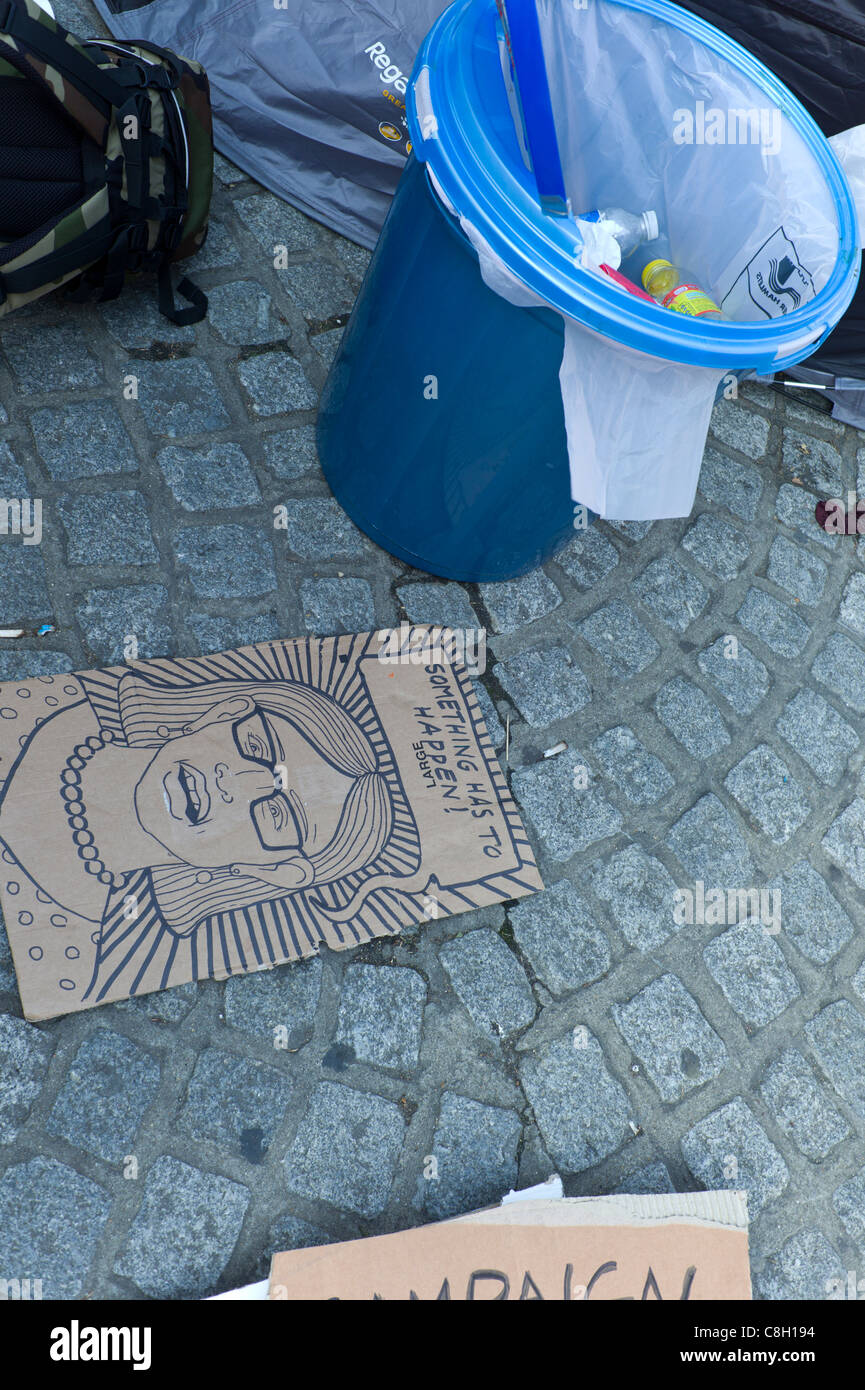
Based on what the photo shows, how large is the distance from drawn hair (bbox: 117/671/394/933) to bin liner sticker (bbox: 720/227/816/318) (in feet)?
3.67

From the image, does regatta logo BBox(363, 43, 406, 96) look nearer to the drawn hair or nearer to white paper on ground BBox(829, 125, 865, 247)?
white paper on ground BBox(829, 125, 865, 247)

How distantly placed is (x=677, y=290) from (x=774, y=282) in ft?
0.61

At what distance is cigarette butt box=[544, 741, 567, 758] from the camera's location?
6.56ft

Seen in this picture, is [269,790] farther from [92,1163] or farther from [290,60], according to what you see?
[290,60]

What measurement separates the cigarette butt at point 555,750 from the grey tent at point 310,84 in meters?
1.48

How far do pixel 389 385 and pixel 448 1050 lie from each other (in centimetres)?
125

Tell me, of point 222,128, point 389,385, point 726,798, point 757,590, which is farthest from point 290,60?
point 726,798

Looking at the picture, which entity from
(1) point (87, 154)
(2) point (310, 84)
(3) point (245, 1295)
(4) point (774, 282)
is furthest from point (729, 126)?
(3) point (245, 1295)

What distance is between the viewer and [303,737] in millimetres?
1860

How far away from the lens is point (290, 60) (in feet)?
7.73

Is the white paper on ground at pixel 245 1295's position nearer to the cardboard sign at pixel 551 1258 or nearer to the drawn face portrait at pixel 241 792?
the cardboard sign at pixel 551 1258

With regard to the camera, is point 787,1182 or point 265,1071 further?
point 787,1182

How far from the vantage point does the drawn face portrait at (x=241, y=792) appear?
1.71 metres
